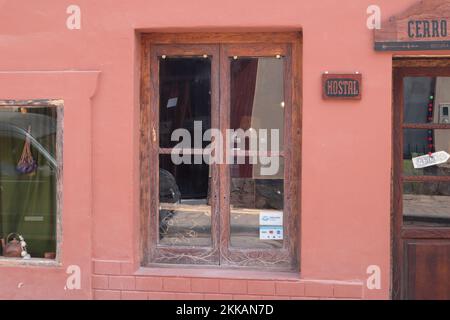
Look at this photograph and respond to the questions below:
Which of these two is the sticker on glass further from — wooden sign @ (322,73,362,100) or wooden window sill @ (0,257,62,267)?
wooden window sill @ (0,257,62,267)

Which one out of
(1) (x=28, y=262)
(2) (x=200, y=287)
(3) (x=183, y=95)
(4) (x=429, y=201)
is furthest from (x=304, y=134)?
(1) (x=28, y=262)

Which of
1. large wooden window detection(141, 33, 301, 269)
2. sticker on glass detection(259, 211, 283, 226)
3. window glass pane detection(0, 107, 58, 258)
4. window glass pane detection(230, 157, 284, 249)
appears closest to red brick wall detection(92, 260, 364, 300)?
large wooden window detection(141, 33, 301, 269)

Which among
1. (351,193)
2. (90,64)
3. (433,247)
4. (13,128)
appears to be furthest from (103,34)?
(433,247)

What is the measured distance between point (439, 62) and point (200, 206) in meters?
2.43

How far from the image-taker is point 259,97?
15.2ft

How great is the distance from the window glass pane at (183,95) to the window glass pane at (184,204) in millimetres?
268

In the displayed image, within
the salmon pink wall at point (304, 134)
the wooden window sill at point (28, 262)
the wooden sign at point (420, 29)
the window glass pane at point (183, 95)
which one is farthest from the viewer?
the window glass pane at point (183, 95)

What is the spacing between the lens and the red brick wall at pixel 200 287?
434 cm

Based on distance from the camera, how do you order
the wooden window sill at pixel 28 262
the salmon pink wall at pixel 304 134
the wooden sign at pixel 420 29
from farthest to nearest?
the wooden window sill at pixel 28 262
the salmon pink wall at pixel 304 134
the wooden sign at pixel 420 29

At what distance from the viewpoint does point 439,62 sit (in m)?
4.59

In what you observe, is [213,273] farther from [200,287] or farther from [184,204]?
[184,204]

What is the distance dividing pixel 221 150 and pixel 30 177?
1.75 meters

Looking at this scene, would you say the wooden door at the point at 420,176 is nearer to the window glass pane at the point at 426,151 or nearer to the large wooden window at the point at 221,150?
the window glass pane at the point at 426,151

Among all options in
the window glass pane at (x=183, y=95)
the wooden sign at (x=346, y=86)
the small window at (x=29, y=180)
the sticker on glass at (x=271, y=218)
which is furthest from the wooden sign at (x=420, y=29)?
the small window at (x=29, y=180)
